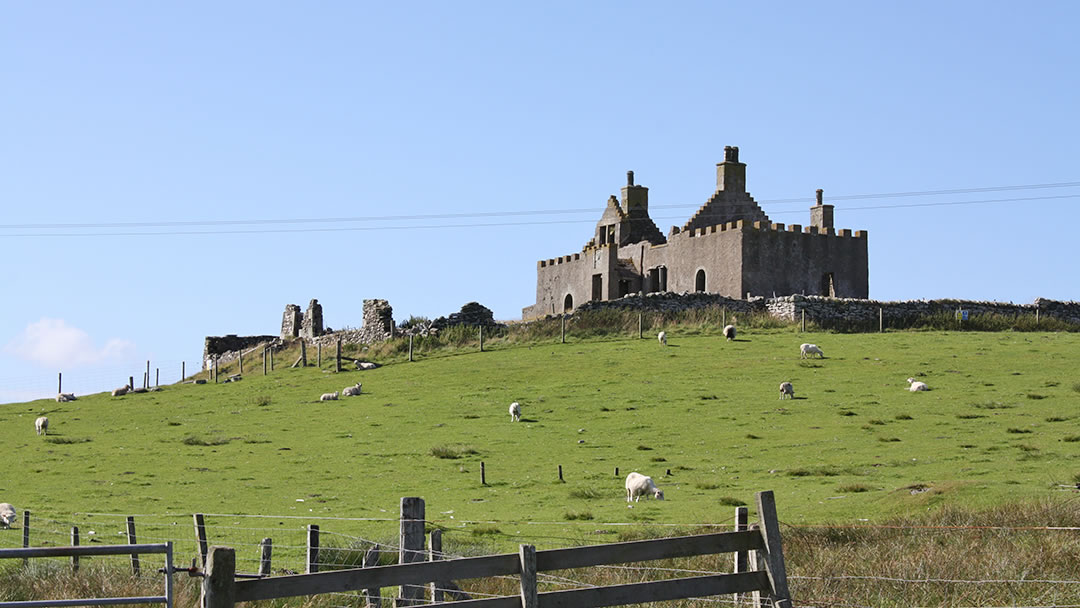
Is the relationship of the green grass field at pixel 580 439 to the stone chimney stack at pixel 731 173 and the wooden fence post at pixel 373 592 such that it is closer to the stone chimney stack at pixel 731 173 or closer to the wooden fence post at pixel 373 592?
the wooden fence post at pixel 373 592

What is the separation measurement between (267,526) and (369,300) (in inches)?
1585

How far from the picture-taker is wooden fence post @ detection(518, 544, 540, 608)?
9.84 metres

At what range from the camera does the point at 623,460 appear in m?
30.7

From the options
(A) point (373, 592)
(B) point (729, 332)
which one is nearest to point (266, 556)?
(A) point (373, 592)

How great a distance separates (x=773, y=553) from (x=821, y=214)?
59.2m

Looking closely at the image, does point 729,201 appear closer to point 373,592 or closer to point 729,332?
point 729,332

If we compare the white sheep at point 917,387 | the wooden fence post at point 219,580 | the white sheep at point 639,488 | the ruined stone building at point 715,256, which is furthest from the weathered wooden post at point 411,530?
the ruined stone building at point 715,256

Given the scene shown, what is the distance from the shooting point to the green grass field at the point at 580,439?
24.3 m

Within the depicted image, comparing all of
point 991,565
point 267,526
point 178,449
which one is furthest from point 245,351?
point 991,565

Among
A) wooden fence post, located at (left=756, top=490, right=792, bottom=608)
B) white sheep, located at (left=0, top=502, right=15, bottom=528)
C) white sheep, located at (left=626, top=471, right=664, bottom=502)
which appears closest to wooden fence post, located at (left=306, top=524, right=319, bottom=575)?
wooden fence post, located at (left=756, top=490, right=792, bottom=608)

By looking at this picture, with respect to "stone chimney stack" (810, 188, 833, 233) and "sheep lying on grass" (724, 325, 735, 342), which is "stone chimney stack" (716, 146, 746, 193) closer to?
"stone chimney stack" (810, 188, 833, 233)

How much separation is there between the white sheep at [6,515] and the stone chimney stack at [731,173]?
51.1 m

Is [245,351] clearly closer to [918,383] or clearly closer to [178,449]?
[178,449]

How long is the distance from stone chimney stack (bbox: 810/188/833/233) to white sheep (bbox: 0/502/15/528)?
49602 mm
